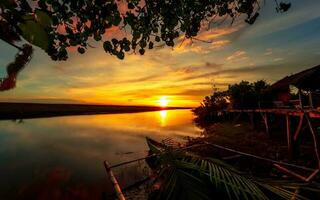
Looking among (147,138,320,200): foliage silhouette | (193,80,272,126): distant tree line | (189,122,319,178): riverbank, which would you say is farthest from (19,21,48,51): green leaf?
(193,80,272,126): distant tree line

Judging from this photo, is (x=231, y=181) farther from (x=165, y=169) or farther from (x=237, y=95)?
(x=237, y=95)

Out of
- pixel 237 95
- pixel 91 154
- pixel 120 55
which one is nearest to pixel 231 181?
pixel 120 55

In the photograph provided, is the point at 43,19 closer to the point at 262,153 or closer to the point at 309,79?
the point at 262,153

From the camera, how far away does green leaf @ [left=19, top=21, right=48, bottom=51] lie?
0.97 meters

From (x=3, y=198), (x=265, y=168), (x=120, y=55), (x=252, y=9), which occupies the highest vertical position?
(x=252, y=9)

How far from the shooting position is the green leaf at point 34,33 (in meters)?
0.97

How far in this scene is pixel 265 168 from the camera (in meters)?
11.0

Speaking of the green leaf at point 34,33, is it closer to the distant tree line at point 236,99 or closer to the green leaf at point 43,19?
the green leaf at point 43,19

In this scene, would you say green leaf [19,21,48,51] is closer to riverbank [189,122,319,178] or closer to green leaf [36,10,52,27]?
green leaf [36,10,52,27]

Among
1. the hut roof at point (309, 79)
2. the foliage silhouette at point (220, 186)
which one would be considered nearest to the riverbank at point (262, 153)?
the hut roof at point (309, 79)

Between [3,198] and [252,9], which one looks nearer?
[252,9]

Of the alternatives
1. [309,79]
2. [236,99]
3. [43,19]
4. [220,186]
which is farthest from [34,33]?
[236,99]

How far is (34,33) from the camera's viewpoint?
99 centimetres

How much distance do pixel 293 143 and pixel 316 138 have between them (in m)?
2.59
